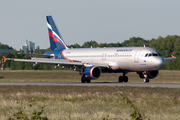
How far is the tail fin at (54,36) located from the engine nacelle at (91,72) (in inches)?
489

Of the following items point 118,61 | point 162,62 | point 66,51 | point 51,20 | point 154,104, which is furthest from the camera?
point 51,20

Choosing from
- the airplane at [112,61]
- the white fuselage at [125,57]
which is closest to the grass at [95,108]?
the white fuselage at [125,57]

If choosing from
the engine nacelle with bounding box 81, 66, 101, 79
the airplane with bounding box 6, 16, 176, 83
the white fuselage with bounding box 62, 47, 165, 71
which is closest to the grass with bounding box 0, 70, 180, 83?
the airplane with bounding box 6, 16, 176, 83

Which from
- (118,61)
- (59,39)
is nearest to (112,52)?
(118,61)

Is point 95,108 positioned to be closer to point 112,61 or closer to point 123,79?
point 112,61

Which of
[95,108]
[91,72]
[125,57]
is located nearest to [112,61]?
[125,57]

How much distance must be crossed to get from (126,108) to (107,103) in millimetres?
2356

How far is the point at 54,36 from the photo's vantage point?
183ft

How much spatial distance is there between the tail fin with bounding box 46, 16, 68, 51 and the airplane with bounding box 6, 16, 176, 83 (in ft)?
9.33

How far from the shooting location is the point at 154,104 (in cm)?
2017

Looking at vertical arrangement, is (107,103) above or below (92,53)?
below

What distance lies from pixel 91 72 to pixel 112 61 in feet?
13.5

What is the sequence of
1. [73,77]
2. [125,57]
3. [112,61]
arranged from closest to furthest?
1. [125,57]
2. [112,61]
3. [73,77]

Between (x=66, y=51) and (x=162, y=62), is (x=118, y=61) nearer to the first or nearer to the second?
(x=162, y=62)
